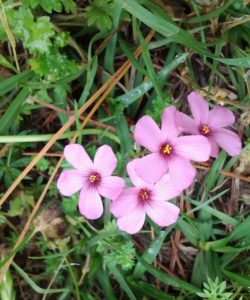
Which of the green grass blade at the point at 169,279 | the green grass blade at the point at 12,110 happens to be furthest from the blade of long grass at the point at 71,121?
the green grass blade at the point at 169,279

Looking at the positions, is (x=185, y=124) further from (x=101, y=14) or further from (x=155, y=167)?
(x=101, y=14)

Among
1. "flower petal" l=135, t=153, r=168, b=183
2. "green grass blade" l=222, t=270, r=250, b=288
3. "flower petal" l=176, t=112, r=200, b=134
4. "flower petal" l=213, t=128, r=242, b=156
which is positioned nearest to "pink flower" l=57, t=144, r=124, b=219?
"flower petal" l=135, t=153, r=168, b=183

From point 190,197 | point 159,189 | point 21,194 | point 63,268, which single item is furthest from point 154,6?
point 63,268

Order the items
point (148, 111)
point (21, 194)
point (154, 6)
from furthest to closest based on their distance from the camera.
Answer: point (21, 194), point (148, 111), point (154, 6)

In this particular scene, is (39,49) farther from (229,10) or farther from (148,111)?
(229,10)

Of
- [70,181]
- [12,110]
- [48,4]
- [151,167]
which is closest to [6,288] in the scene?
[70,181]

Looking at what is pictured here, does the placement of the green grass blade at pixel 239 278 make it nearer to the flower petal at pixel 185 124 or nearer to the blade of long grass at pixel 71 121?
the flower petal at pixel 185 124
